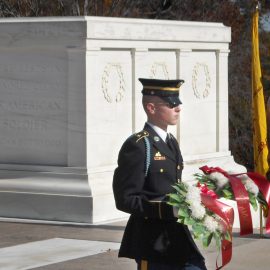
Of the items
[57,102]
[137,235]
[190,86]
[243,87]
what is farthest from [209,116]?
[243,87]

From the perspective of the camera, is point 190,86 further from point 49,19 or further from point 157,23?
point 49,19

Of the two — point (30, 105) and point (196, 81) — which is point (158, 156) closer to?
point (30, 105)

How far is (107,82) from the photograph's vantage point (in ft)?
38.3

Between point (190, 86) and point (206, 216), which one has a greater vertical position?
point (190, 86)

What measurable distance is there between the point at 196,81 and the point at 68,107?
2639 millimetres

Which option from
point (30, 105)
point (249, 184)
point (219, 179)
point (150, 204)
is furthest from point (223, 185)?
point (30, 105)

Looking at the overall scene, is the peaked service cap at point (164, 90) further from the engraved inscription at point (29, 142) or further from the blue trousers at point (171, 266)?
the engraved inscription at point (29, 142)

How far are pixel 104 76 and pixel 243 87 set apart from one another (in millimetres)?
16685

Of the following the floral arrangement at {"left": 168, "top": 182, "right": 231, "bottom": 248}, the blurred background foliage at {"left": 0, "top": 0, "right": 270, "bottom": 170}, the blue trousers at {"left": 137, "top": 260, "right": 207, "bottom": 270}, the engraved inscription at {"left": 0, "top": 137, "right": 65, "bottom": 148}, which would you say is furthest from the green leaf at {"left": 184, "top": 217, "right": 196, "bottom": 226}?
the blurred background foliage at {"left": 0, "top": 0, "right": 270, "bottom": 170}

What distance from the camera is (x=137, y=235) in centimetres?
546

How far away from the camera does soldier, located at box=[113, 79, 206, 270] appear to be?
533 centimetres

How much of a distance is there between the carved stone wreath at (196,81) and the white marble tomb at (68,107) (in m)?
1.03

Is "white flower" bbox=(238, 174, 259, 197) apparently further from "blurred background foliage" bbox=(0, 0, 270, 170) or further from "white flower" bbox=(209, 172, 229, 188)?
"blurred background foliage" bbox=(0, 0, 270, 170)

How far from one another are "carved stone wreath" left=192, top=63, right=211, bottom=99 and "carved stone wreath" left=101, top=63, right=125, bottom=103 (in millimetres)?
1816
